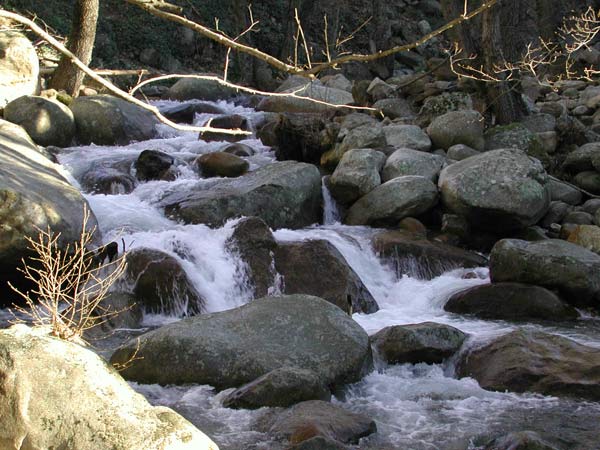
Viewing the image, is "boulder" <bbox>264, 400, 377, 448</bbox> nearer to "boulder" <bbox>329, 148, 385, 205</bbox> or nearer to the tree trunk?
"boulder" <bbox>329, 148, 385, 205</bbox>

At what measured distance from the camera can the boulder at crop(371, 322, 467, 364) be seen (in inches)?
272

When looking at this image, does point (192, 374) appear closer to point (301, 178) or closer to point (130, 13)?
point (301, 178)

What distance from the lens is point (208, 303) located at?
857 centimetres

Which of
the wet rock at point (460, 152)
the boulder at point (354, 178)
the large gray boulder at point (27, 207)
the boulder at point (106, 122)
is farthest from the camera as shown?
the boulder at point (106, 122)

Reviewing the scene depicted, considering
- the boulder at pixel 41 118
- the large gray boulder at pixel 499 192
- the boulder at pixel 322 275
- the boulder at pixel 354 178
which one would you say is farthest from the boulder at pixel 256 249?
the boulder at pixel 41 118

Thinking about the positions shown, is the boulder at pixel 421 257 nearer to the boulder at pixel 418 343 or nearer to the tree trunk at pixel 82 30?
the boulder at pixel 418 343

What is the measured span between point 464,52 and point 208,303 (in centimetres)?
702

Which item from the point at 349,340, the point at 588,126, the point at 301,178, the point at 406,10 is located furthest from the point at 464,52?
the point at 406,10

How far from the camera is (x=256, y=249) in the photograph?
9.12 metres

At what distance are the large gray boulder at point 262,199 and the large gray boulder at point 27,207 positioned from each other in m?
1.56

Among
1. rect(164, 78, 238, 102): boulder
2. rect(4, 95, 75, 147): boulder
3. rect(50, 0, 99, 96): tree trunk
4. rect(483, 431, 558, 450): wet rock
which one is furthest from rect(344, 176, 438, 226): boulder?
rect(164, 78, 238, 102): boulder

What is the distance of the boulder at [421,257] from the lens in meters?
9.87

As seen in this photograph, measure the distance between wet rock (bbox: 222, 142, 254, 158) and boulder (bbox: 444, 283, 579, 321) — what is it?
5215mm

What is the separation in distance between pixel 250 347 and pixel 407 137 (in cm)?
708
